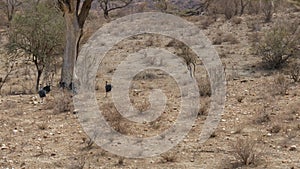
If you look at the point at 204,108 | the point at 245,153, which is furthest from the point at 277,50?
the point at 245,153

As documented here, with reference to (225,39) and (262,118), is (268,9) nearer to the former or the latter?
(225,39)

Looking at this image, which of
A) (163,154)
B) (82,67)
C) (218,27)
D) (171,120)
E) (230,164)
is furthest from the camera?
(218,27)

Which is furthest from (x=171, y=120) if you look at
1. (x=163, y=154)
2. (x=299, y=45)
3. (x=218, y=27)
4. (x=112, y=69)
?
(x=218, y=27)

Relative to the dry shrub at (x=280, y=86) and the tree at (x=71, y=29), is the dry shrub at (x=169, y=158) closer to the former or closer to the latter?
the dry shrub at (x=280, y=86)

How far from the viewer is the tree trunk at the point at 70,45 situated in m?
12.0

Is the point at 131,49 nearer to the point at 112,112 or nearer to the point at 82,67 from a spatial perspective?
the point at 82,67

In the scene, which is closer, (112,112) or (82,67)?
(112,112)

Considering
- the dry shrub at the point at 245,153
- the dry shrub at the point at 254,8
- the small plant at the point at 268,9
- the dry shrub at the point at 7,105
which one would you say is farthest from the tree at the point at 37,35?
the dry shrub at the point at 254,8

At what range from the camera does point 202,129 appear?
856 cm

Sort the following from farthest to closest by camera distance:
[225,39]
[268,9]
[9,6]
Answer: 1. [9,6]
2. [268,9]
3. [225,39]

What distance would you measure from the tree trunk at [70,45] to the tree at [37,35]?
1539 millimetres

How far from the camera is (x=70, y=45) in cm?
1212

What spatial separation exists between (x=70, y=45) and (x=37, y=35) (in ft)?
6.33

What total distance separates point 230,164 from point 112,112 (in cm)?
334
